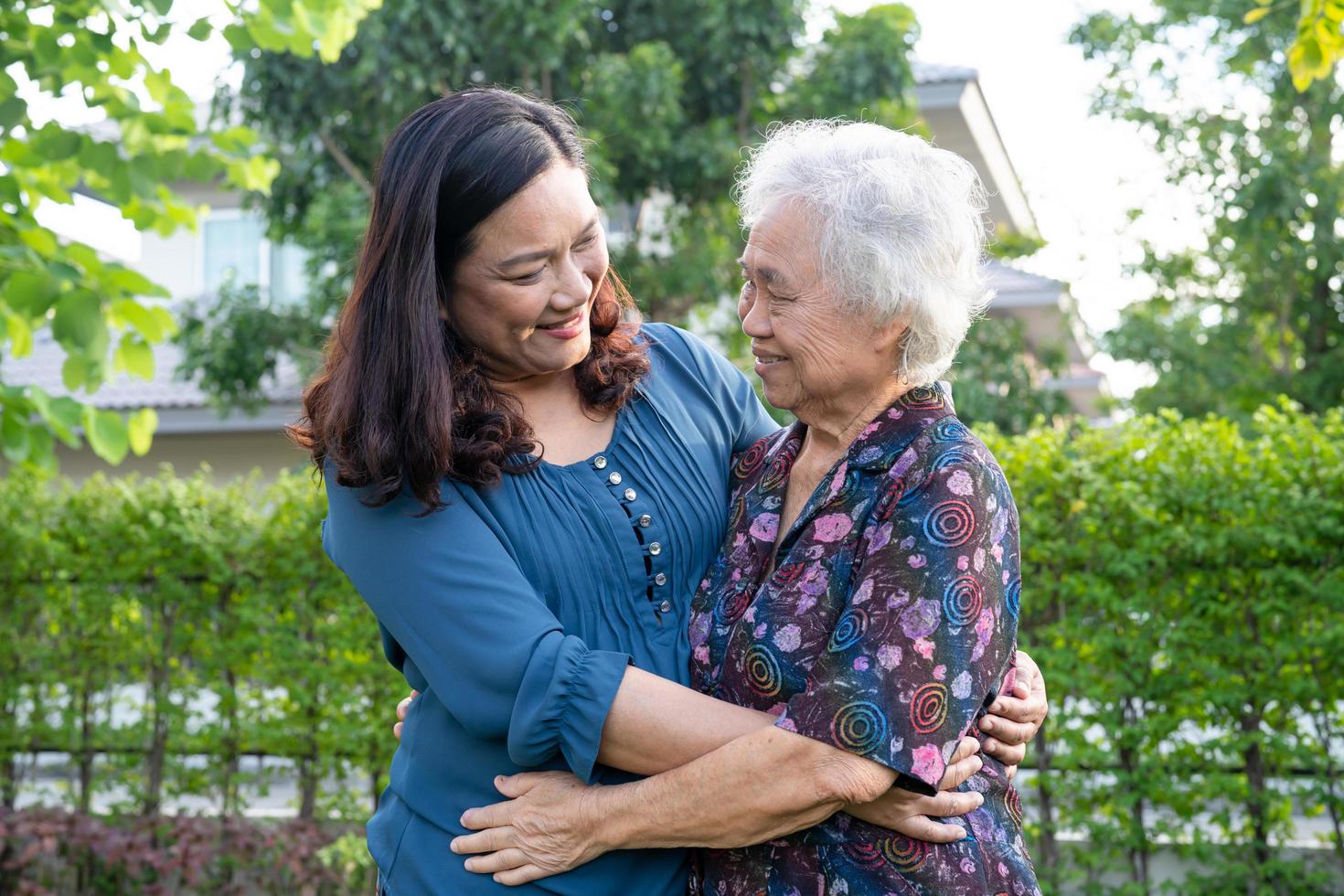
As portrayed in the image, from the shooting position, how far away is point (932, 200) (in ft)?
6.87

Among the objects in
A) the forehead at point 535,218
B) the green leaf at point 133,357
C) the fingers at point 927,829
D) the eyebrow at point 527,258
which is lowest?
the green leaf at point 133,357

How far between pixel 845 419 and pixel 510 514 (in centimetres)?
60

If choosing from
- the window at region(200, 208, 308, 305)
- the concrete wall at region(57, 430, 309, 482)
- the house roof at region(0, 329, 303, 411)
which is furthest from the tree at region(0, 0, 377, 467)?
the window at region(200, 208, 308, 305)

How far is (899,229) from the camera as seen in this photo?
81.8 inches

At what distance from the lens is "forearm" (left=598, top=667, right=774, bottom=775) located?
201cm

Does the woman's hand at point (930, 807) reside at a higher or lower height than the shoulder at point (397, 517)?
lower

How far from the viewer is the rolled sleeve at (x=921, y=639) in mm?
1894

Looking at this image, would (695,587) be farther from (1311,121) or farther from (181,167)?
(1311,121)

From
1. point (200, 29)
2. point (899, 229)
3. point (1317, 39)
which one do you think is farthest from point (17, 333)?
point (1317, 39)

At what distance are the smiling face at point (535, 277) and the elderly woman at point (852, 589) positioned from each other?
30 centimetres

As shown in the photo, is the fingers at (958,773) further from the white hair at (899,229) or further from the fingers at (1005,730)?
the white hair at (899,229)

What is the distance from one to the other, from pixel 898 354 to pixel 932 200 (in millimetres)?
257

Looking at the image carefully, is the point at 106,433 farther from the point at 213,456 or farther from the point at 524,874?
the point at 213,456

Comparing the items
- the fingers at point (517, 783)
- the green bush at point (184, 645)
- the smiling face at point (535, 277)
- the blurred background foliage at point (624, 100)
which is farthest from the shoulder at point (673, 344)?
the blurred background foliage at point (624, 100)
